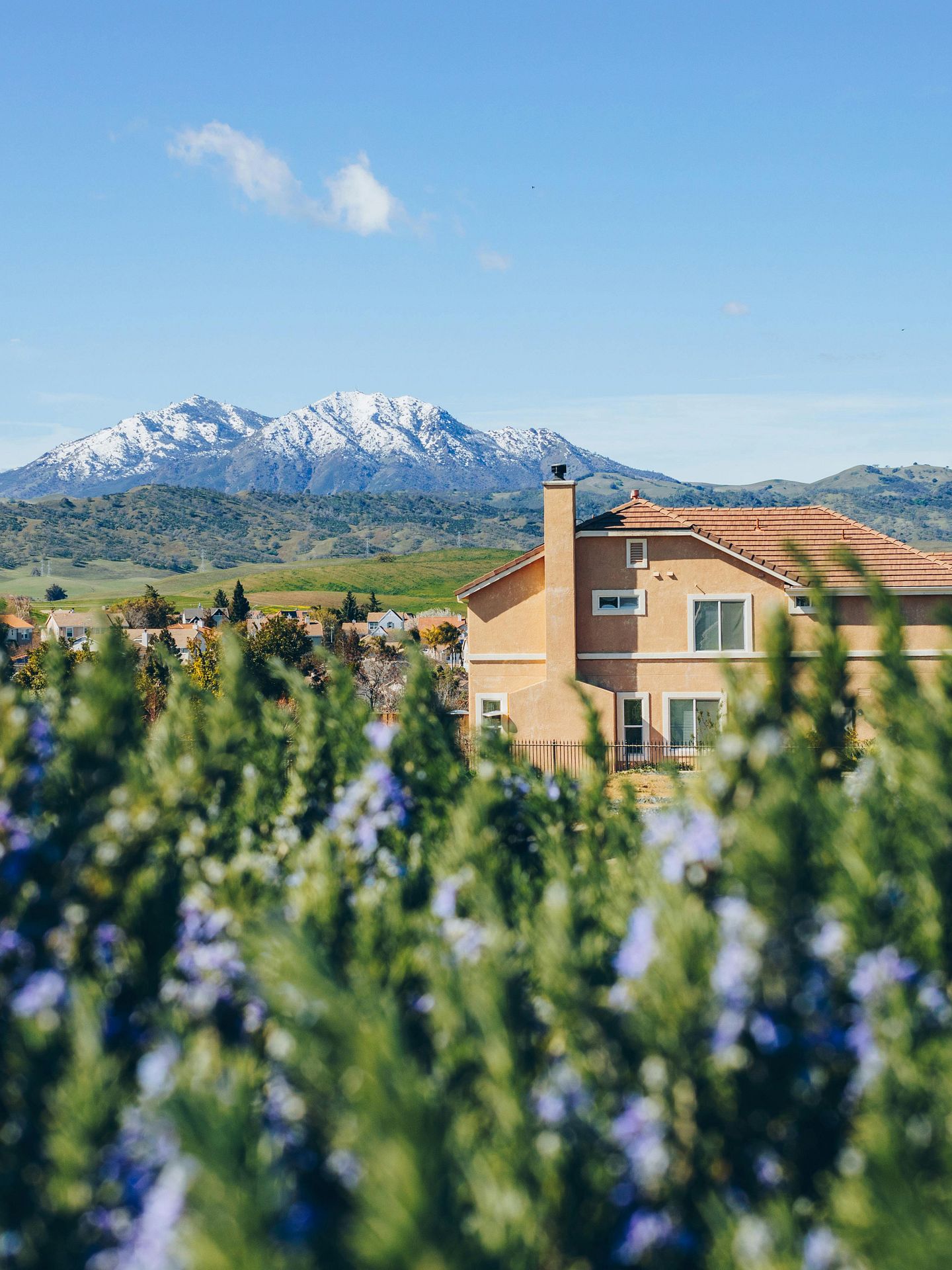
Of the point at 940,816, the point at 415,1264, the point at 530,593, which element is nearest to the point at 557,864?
the point at 940,816

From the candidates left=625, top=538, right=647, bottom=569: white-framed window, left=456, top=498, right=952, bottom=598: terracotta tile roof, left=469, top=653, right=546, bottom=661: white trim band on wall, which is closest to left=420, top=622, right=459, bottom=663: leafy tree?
left=456, top=498, right=952, bottom=598: terracotta tile roof

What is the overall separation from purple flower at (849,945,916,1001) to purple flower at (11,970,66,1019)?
10.3 feet

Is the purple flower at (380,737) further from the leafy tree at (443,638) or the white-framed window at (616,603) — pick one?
the leafy tree at (443,638)

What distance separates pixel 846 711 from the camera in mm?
6039

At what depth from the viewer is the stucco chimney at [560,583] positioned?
33375 mm

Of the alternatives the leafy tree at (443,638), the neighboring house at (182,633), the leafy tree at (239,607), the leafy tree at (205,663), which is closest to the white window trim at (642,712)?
the leafy tree at (205,663)

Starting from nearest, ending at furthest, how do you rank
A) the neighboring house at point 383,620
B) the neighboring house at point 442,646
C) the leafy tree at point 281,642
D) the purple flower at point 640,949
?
1. the purple flower at point 640,949
2. the leafy tree at point 281,642
3. the neighboring house at point 442,646
4. the neighboring house at point 383,620

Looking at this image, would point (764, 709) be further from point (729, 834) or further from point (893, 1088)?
point (893, 1088)

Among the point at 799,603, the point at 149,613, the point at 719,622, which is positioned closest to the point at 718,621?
the point at 719,622

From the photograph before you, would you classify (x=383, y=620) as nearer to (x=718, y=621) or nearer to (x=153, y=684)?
(x=153, y=684)

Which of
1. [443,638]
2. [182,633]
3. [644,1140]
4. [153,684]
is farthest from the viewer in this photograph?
[443,638]

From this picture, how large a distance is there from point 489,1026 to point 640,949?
2.45 feet

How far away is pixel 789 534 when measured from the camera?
117ft

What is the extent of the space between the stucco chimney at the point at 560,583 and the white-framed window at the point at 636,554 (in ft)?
6.09
